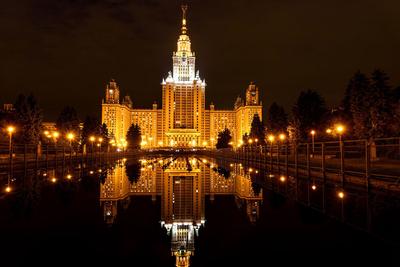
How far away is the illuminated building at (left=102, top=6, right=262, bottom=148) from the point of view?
16750 cm

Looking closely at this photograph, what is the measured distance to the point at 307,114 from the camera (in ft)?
161

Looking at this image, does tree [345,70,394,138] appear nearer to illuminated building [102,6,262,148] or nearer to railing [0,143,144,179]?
railing [0,143,144,179]

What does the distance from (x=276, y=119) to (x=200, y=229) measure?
223ft

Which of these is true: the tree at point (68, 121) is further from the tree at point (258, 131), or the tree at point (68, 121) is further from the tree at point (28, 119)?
the tree at point (258, 131)

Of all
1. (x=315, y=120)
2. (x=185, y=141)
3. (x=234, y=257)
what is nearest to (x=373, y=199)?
(x=234, y=257)

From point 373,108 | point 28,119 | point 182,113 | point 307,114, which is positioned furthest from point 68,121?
point 182,113

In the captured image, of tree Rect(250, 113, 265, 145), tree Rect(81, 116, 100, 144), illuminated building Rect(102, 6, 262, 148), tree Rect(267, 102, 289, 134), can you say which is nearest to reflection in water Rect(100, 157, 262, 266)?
tree Rect(267, 102, 289, 134)

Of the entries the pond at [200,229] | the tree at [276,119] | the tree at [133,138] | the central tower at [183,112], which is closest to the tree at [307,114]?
the tree at [276,119]

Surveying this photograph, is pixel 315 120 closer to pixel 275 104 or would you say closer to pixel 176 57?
pixel 275 104

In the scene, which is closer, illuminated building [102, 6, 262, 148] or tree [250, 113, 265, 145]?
tree [250, 113, 265, 145]

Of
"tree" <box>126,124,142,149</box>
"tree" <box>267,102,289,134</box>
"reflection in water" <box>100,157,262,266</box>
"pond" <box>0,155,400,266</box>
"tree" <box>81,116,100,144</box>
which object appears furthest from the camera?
"tree" <box>126,124,142,149</box>

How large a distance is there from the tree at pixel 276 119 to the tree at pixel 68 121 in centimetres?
3742

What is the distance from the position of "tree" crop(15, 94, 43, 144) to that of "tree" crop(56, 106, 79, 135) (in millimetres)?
16125

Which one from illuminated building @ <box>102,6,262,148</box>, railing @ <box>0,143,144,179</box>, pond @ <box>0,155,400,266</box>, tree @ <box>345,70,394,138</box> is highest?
illuminated building @ <box>102,6,262,148</box>
